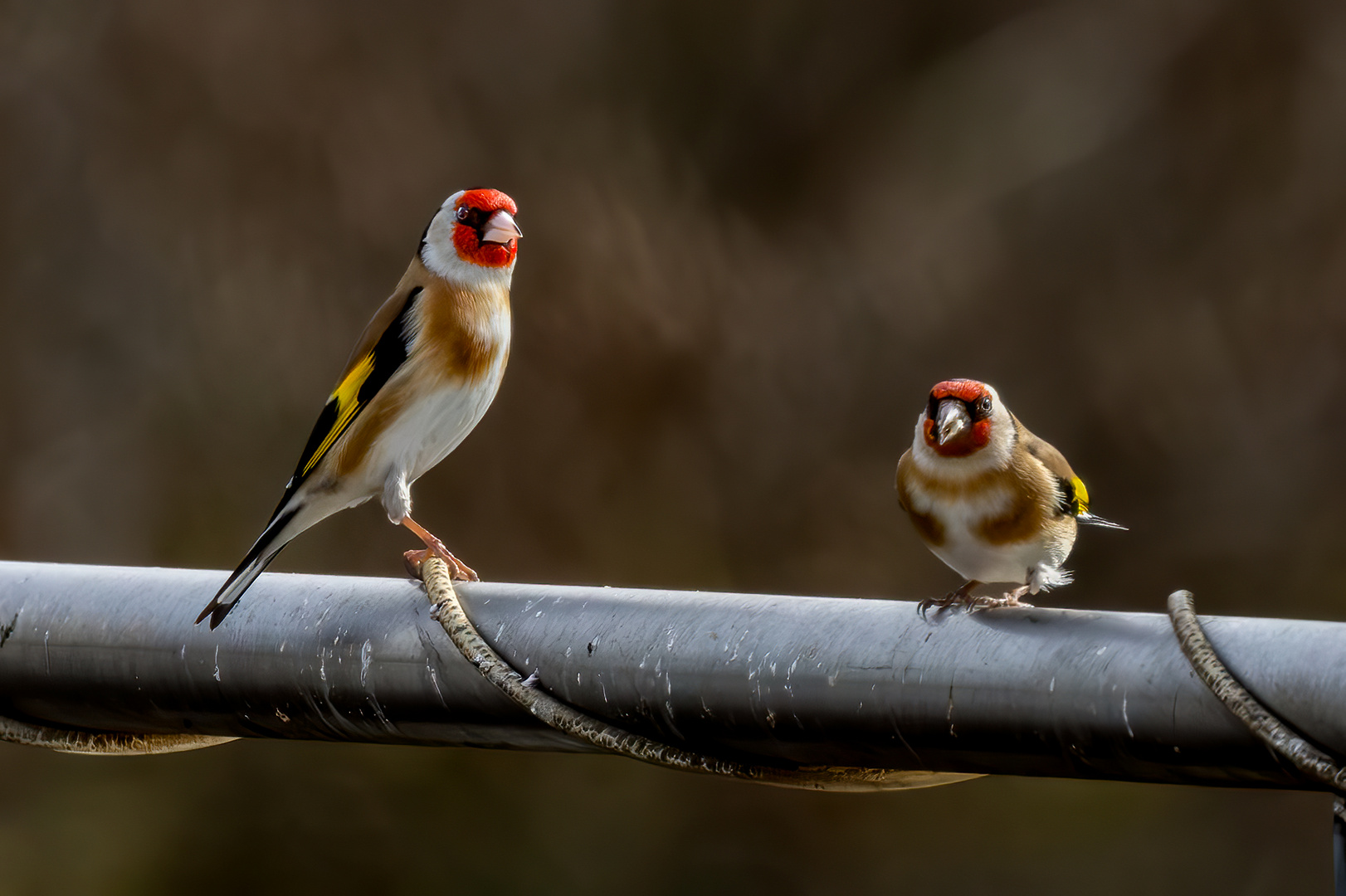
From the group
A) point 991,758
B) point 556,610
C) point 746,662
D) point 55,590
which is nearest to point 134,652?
point 55,590

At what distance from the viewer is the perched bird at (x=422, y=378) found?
5.12 feet

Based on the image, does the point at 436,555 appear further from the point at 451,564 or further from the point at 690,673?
the point at 690,673

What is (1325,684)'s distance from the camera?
61cm

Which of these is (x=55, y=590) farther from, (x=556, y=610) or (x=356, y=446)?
(x=356, y=446)

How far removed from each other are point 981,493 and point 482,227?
0.64 metres

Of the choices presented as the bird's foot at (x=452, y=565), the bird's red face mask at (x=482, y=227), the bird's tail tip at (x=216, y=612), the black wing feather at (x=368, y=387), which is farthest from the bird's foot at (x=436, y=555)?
the bird's tail tip at (x=216, y=612)

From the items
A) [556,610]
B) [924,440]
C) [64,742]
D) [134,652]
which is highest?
[924,440]

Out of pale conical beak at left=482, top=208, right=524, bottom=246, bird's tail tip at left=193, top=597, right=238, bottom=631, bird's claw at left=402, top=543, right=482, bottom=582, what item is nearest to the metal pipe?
bird's tail tip at left=193, top=597, right=238, bottom=631

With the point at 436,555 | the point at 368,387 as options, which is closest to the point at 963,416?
the point at 436,555

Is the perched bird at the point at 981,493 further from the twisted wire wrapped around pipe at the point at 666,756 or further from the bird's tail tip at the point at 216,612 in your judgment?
the bird's tail tip at the point at 216,612

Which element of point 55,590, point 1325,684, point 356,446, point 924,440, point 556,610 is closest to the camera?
point 1325,684

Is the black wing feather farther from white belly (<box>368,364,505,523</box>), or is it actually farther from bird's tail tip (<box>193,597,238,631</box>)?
bird's tail tip (<box>193,597,238,631</box>)

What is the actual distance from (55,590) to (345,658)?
9.8 inches

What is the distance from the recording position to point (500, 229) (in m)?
1.56
